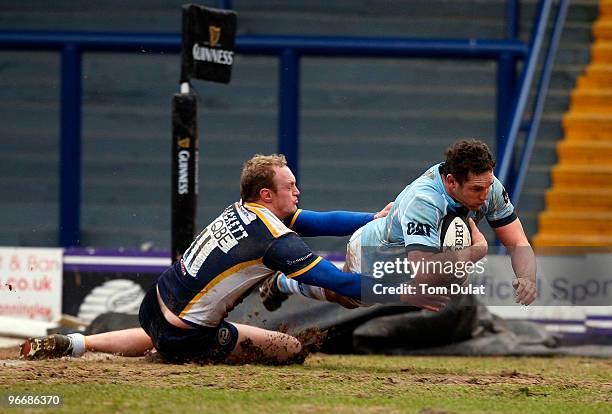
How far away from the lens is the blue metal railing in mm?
12406

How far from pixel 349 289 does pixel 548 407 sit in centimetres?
155

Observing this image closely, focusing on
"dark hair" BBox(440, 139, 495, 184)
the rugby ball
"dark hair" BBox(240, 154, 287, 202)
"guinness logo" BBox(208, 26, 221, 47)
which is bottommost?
the rugby ball

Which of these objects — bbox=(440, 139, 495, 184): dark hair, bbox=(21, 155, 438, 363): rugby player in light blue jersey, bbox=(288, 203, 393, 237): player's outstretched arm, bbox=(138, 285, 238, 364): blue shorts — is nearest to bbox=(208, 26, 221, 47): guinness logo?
bbox=(288, 203, 393, 237): player's outstretched arm

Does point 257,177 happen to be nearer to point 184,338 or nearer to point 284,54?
point 184,338

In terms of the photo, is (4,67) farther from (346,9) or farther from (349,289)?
(349,289)

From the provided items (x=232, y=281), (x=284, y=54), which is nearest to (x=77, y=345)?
(x=232, y=281)

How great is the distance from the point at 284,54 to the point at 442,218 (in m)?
5.12

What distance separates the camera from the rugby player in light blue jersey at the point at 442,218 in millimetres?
7609

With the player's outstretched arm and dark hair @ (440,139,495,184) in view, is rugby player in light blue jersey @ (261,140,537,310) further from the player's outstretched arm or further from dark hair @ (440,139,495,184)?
the player's outstretched arm

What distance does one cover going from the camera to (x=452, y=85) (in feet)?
45.9

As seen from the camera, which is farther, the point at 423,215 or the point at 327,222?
the point at 327,222

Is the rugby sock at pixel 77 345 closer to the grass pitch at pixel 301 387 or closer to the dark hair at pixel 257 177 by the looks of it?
the grass pitch at pixel 301 387

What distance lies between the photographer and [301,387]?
23.1 ft

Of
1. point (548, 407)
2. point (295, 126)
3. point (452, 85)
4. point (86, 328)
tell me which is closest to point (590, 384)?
point (548, 407)
